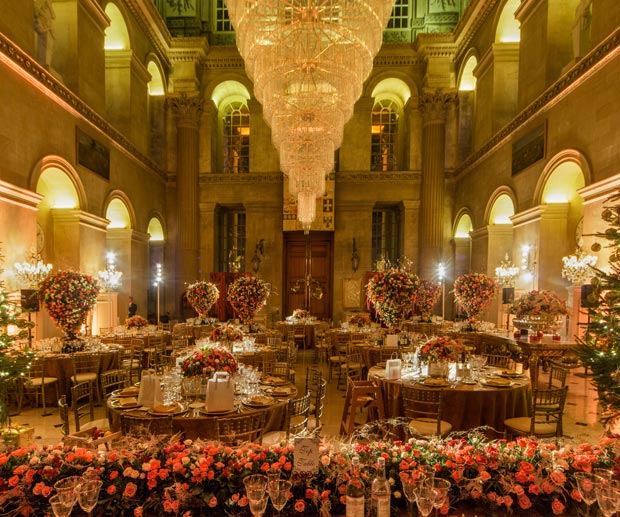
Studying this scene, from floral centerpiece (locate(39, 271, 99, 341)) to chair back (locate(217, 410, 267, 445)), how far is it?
500cm

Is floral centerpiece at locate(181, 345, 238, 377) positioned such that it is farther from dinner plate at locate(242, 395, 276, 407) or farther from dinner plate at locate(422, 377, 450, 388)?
dinner plate at locate(422, 377, 450, 388)

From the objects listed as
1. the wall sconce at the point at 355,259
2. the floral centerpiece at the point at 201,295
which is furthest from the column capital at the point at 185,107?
the floral centerpiece at the point at 201,295

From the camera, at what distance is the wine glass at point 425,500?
6.52ft

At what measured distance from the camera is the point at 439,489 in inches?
81.8

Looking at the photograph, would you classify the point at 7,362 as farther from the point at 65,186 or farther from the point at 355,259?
the point at 355,259

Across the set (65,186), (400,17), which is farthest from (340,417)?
(400,17)

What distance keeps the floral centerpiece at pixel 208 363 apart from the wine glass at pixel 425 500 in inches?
103

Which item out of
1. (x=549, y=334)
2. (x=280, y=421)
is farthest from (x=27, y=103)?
(x=549, y=334)

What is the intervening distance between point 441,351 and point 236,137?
16.5 meters

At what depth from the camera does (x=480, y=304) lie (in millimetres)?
10078

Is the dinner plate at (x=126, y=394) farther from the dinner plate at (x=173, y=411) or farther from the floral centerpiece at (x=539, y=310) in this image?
the floral centerpiece at (x=539, y=310)

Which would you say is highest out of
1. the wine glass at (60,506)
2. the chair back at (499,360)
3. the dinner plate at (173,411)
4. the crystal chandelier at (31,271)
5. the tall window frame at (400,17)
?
the tall window frame at (400,17)

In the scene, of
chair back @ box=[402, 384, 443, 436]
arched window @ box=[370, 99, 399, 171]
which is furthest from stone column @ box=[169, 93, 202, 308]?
chair back @ box=[402, 384, 443, 436]

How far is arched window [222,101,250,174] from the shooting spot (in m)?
19.5
